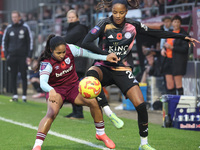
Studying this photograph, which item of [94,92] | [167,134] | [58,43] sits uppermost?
[58,43]

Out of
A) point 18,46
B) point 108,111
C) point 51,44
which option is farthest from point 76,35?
point 18,46

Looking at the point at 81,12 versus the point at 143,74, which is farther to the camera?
the point at 81,12

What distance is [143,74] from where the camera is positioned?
13.2 metres

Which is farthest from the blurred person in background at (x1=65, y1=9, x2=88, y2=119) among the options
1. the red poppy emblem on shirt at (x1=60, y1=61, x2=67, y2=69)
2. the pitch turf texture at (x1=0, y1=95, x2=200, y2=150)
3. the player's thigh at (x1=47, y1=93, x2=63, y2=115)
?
the player's thigh at (x1=47, y1=93, x2=63, y2=115)

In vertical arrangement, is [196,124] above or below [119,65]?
below

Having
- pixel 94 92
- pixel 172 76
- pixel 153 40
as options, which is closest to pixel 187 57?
pixel 172 76

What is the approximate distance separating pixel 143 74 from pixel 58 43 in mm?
7138

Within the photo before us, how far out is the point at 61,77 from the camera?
22.0 ft

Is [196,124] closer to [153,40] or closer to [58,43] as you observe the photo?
[58,43]

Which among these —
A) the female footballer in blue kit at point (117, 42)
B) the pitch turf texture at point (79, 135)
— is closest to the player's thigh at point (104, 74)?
the female footballer in blue kit at point (117, 42)

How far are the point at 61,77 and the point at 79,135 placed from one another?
5.41 ft

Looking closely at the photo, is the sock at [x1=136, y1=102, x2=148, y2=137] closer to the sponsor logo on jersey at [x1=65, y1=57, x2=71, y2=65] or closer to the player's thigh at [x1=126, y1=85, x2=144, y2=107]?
the player's thigh at [x1=126, y1=85, x2=144, y2=107]

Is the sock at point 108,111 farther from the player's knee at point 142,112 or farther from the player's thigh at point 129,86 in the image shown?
the player's knee at point 142,112

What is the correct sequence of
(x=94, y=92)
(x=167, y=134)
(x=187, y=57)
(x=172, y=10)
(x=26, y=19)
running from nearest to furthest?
(x=94, y=92) → (x=167, y=134) → (x=187, y=57) → (x=172, y=10) → (x=26, y=19)
